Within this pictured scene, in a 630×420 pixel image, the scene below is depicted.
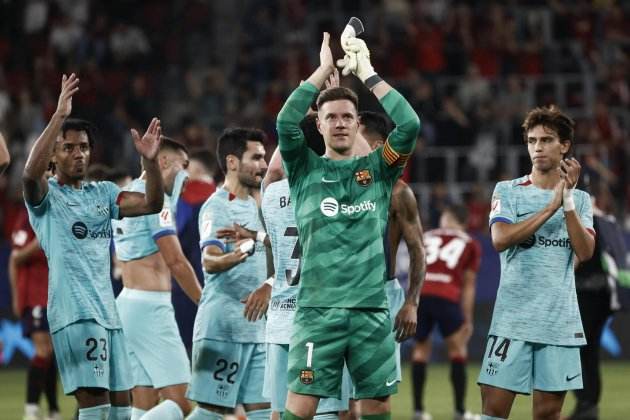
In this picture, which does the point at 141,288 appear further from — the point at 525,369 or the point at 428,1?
the point at 428,1

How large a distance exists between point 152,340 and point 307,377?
273cm

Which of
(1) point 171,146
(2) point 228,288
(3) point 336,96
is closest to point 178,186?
(1) point 171,146

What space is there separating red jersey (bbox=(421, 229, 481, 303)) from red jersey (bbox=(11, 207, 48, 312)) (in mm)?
3862

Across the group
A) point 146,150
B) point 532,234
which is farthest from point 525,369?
point 146,150

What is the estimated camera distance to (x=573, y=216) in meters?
7.73

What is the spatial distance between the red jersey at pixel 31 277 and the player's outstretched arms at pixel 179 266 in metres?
A: 3.36

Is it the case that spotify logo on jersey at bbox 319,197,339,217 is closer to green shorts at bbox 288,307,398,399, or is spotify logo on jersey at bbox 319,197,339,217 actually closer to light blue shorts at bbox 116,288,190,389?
green shorts at bbox 288,307,398,399

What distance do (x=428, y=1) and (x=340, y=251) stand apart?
710 inches

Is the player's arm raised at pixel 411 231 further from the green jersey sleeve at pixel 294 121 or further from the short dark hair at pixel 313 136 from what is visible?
the green jersey sleeve at pixel 294 121

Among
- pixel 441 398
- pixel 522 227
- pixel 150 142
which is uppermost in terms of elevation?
pixel 150 142

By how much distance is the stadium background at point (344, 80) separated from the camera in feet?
69.2

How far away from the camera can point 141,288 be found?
956 centimetres

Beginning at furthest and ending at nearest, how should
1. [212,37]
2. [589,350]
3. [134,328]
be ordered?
[212,37]
[589,350]
[134,328]

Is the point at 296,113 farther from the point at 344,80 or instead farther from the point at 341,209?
the point at 344,80
